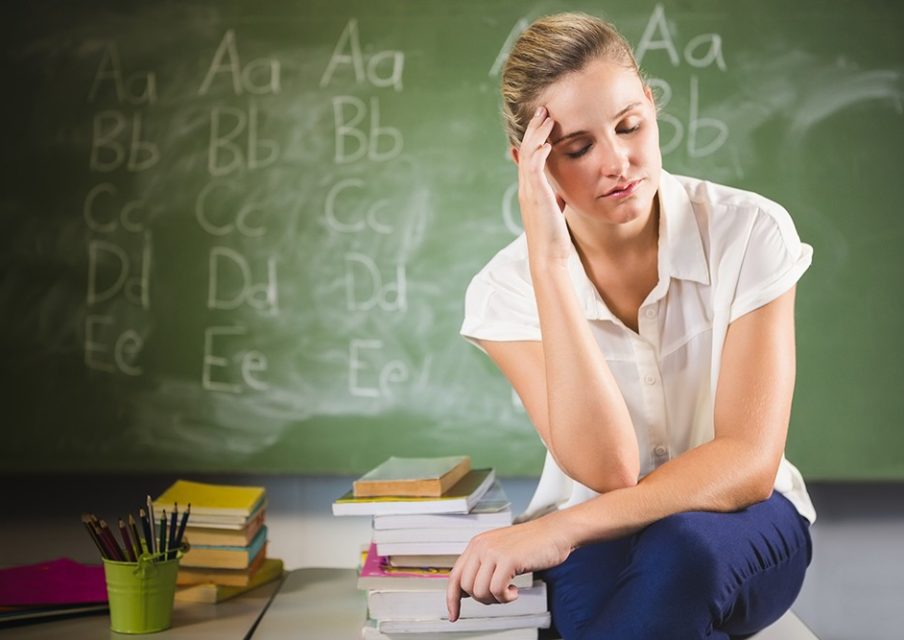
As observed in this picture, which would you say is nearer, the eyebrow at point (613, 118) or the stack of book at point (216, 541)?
the eyebrow at point (613, 118)

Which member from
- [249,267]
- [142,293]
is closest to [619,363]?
[249,267]

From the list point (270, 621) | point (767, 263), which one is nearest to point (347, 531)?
point (270, 621)

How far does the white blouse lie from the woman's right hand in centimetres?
15

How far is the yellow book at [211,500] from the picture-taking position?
5.96 ft

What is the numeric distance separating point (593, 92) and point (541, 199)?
0.16 metres

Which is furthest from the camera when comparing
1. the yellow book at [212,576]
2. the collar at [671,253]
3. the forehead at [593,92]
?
the yellow book at [212,576]

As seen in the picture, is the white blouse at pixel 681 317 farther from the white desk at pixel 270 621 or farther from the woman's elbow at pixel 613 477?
the white desk at pixel 270 621

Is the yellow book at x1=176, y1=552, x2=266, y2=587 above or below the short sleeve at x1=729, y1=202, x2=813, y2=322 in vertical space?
below

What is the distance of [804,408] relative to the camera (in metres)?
2.39

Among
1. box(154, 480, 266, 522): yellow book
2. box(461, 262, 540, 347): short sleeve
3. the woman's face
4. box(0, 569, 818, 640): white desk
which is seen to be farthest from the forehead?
box(154, 480, 266, 522): yellow book

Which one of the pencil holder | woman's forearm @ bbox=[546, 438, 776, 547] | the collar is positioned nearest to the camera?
woman's forearm @ bbox=[546, 438, 776, 547]

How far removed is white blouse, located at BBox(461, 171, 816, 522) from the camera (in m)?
1.44

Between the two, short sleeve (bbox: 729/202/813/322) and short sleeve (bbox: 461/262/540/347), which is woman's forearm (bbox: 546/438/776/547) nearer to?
short sleeve (bbox: 729/202/813/322)

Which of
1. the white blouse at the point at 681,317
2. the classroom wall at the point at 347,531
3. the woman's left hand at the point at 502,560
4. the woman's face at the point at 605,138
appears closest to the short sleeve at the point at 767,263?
the white blouse at the point at 681,317
